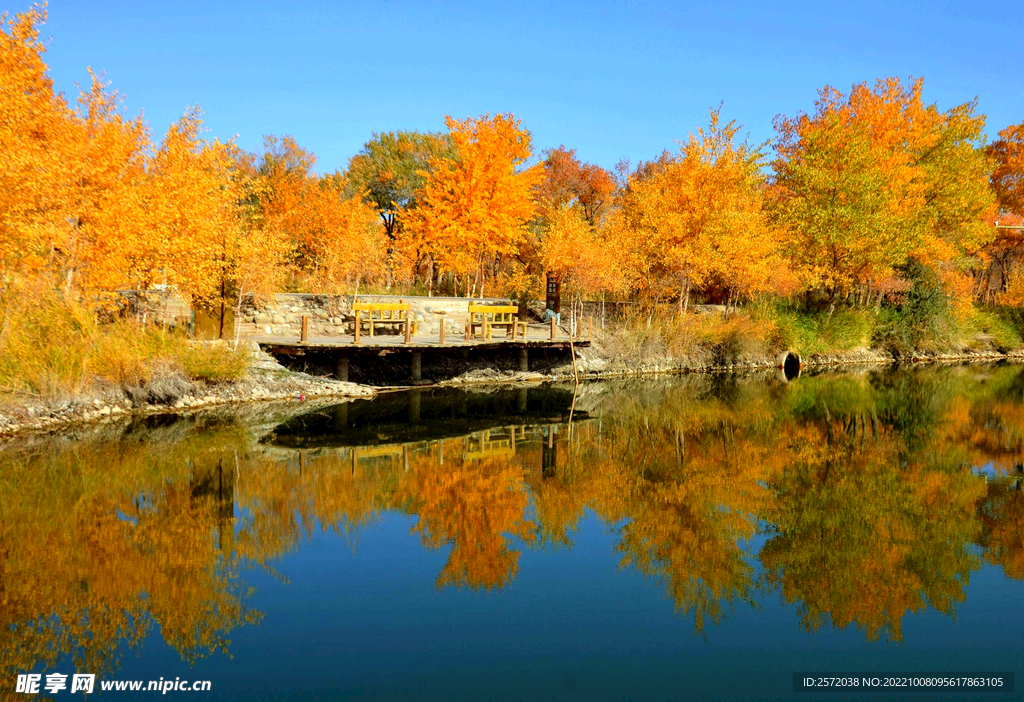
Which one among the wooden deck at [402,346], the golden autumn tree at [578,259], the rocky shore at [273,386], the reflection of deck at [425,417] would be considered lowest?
the reflection of deck at [425,417]

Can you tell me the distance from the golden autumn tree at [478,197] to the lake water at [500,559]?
17.4m

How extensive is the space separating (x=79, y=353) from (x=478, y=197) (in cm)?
2052

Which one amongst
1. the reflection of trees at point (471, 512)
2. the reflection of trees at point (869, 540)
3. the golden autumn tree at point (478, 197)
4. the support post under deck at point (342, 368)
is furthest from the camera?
the golden autumn tree at point (478, 197)

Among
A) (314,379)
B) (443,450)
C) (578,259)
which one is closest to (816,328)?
(578,259)

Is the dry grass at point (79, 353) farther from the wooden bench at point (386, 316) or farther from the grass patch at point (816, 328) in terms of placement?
the grass patch at point (816, 328)

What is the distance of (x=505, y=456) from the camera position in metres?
17.8

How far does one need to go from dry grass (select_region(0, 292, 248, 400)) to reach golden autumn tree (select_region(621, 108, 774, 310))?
1914 cm

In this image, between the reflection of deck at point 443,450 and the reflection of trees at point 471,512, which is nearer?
the reflection of trees at point 471,512

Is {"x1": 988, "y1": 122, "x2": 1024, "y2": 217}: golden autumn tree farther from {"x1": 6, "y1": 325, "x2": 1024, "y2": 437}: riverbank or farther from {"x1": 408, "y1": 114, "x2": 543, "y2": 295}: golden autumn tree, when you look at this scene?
{"x1": 408, "y1": 114, "x2": 543, "y2": 295}: golden autumn tree

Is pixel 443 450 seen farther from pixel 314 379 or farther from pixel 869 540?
pixel 869 540

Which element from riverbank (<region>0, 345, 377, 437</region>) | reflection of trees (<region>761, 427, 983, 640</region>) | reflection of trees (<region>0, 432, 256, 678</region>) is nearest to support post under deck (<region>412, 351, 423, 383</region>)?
riverbank (<region>0, 345, 377, 437</region>)

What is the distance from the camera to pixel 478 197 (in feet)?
118

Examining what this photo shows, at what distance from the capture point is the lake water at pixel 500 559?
26.8 feet

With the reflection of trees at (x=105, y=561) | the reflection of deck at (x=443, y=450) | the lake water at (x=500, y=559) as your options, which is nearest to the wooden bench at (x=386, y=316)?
the lake water at (x=500, y=559)
